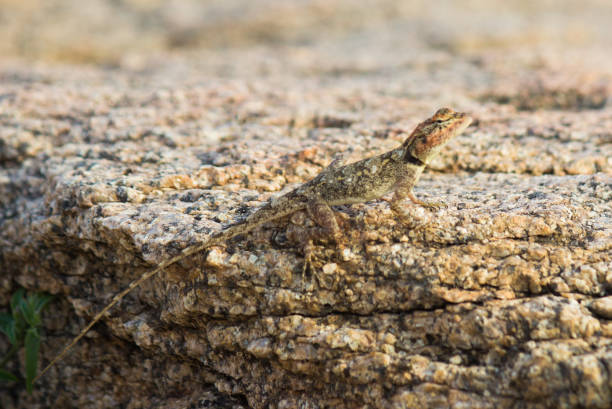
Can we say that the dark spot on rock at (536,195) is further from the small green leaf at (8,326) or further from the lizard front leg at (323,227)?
the small green leaf at (8,326)

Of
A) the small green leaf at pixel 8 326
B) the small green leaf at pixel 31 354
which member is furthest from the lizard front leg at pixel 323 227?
the small green leaf at pixel 8 326

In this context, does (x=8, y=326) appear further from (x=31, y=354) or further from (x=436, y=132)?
(x=436, y=132)

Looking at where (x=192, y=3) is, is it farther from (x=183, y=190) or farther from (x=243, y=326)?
(x=243, y=326)

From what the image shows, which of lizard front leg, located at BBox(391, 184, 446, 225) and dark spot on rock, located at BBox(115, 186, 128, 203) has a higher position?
lizard front leg, located at BBox(391, 184, 446, 225)

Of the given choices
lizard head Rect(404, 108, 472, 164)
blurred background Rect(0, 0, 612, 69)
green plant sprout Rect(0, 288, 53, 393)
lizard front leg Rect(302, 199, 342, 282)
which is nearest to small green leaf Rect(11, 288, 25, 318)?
green plant sprout Rect(0, 288, 53, 393)

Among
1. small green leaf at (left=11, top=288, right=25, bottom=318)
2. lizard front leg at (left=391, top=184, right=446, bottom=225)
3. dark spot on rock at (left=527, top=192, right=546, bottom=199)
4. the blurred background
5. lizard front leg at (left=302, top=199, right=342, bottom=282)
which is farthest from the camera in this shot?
the blurred background

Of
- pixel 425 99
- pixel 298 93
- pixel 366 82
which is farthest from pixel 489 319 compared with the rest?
pixel 366 82

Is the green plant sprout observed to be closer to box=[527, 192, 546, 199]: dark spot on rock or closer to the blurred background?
box=[527, 192, 546, 199]: dark spot on rock
